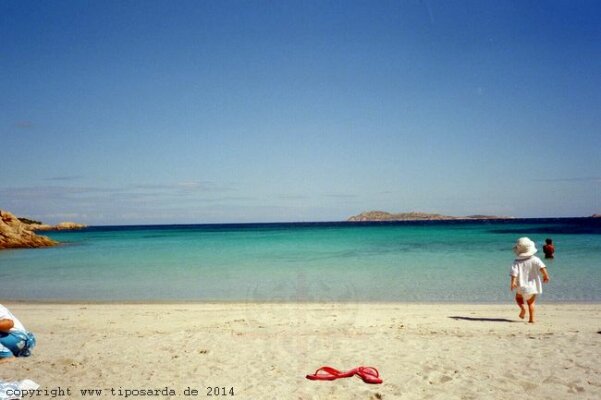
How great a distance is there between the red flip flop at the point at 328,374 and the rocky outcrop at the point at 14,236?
1627 inches

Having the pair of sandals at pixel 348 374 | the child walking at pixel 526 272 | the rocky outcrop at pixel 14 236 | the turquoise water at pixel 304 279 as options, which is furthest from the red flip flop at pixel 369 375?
the rocky outcrop at pixel 14 236

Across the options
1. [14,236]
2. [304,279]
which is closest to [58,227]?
[14,236]

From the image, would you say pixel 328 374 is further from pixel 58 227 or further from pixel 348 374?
pixel 58 227

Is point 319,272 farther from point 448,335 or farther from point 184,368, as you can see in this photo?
point 184,368

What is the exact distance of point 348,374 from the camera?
5520 mm

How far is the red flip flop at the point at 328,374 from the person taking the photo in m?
5.46

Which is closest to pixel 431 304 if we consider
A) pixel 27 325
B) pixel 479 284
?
pixel 479 284

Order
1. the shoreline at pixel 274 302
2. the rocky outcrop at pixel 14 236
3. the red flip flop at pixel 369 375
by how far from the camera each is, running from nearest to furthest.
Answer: the red flip flop at pixel 369 375, the shoreline at pixel 274 302, the rocky outcrop at pixel 14 236

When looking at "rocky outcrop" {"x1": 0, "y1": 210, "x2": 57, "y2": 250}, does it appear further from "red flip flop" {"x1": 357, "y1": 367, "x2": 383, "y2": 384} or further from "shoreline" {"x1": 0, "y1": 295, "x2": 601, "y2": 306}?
"red flip flop" {"x1": 357, "y1": 367, "x2": 383, "y2": 384}

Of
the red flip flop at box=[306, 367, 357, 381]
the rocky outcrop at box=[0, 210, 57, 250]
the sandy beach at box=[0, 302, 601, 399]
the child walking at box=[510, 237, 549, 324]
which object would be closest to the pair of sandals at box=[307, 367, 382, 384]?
the red flip flop at box=[306, 367, 357, 381]

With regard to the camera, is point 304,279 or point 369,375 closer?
point 369,375

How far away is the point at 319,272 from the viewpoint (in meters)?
19.3

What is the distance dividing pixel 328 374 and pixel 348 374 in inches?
11.5

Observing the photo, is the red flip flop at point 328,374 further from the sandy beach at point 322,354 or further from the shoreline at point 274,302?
the shoreline at point 274,302
